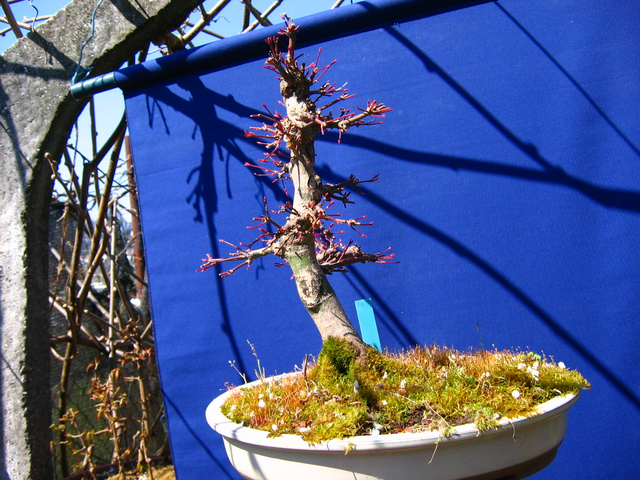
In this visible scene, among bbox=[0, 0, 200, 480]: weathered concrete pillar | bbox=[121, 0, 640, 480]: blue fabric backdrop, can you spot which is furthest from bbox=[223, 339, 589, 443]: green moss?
bbox=[0, 0, 200, 480]: weathered concrete pillar

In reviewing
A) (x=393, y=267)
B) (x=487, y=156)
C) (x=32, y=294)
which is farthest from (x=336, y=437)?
(x=32, y=294)

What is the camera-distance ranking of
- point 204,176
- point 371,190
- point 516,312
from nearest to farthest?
point 516,312
point 371,190
point 204,176

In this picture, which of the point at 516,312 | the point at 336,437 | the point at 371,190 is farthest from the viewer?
the point at 371,190

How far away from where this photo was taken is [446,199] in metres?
1.61

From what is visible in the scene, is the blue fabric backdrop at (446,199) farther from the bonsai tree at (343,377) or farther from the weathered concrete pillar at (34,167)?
the bonsai tree at (343,377)

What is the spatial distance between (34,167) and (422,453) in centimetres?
169

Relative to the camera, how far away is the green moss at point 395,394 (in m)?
0.81

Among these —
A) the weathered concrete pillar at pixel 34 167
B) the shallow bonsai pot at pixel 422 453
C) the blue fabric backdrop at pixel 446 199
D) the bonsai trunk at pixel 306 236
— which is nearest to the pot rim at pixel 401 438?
the shallow bonsai pot at pixel 422 453

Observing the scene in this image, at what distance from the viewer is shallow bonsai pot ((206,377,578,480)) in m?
0.75

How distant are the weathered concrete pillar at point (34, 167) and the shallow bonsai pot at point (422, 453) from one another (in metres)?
1.14

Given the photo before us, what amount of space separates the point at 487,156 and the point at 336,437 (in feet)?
4.08

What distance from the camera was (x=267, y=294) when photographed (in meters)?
1.67

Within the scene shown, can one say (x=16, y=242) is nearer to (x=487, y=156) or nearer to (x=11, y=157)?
(x=11, y=157)

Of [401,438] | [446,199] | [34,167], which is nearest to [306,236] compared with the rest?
[401,438]
